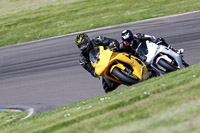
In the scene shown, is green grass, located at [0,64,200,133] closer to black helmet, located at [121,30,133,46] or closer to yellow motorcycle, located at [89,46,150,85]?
yellow motorcycle, located at [89,46,150,85]

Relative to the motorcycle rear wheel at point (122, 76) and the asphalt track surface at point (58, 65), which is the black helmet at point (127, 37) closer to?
the motorcycle rear wheel at point (122, 76)

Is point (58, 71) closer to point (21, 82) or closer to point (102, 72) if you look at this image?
point (21, 82)

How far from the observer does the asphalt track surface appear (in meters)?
11.7


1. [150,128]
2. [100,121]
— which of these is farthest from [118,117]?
[150,128]

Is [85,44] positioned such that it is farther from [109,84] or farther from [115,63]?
[109,84]

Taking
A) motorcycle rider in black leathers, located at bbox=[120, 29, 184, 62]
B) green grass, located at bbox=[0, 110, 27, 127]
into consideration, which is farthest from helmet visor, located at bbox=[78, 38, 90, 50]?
green grass, located at bbox=[0, 110, 27, 127]

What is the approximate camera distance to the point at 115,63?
9.00 metres

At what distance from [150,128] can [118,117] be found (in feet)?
3.24

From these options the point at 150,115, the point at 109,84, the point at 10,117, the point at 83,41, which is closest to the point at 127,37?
the point at 83,41

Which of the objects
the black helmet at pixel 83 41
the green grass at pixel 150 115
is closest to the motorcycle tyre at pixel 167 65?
the black helmet at pixel 83 41

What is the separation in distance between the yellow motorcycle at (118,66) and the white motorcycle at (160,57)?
1.01ft

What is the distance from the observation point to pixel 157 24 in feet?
61.7

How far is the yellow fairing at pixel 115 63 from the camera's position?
8.89 metres

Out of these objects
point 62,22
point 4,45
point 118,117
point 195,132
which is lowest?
point 195,132
